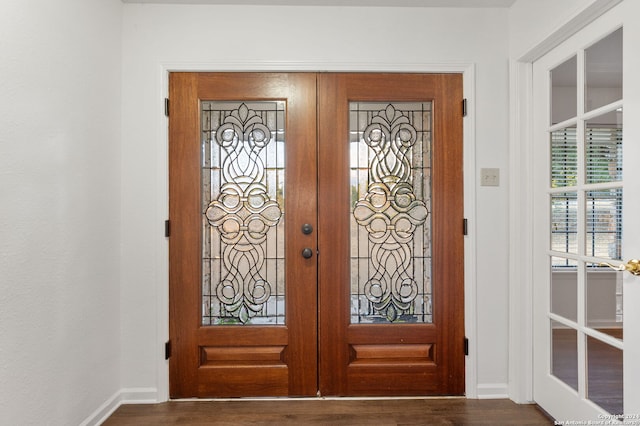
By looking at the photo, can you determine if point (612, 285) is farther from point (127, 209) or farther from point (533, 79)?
point (127, 209)

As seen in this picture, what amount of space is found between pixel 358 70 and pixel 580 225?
1459mm

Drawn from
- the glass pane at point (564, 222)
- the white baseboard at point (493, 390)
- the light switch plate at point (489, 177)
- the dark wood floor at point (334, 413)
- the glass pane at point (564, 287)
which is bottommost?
the dark wood floor at point (334, 413)

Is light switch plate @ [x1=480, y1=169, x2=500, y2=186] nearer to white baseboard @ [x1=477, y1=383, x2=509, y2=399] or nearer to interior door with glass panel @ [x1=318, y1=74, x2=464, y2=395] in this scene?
interior door with glass panel @ [x1=318, y1=74, x2=464, y2=395]

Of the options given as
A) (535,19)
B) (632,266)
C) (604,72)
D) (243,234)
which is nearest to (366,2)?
(535,19)

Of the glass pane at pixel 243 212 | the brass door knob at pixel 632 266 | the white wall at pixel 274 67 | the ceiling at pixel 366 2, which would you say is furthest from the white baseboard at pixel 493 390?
the ceiling at pixel 366 2

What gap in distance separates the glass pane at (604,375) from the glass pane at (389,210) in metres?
0.86

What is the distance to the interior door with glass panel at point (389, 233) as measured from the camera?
2.36m

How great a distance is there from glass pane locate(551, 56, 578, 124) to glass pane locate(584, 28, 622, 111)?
89mm

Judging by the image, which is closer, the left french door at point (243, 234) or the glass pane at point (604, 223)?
the glass pane at point (604, 223)

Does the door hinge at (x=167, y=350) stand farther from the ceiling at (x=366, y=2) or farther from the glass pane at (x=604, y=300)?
the glass pane at (x=604, y=300)

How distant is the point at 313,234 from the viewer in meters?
2.36

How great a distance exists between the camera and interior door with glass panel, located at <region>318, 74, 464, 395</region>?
236 centimetres

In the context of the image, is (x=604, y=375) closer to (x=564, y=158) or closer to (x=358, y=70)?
(x=564, y=158)

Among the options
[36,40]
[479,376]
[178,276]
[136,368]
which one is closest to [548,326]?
[479,376]
